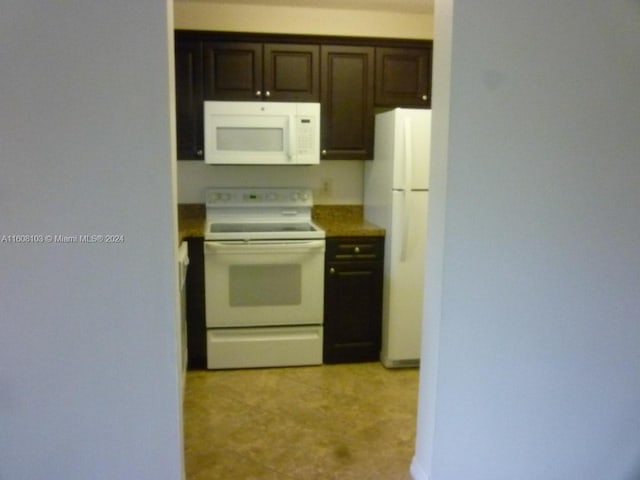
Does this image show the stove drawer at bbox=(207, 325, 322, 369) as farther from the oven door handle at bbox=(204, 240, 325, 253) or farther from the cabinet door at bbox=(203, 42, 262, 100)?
the cabinet door at bbox=(203, 42, 262, 100)

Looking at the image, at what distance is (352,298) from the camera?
3662 millimetres

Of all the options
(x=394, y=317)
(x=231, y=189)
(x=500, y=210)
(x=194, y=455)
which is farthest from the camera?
(x=231, y=189)

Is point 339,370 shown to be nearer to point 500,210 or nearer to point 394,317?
point 394,317

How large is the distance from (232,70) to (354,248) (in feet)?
4.96

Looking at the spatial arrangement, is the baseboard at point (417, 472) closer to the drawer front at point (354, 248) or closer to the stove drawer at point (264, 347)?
the stove drawer at point (264, 347)

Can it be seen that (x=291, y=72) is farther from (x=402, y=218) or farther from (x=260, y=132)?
(x=402, y=218)

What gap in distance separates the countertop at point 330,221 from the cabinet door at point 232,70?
89cm

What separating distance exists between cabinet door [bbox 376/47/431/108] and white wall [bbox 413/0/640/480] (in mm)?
1760

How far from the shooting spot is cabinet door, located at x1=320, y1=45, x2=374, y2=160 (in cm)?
372

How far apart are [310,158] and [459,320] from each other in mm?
1936

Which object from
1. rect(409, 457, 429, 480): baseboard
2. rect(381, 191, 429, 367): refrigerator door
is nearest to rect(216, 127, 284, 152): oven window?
rect(381, 191, 429, 367): refrigerator door

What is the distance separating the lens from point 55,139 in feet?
5.93

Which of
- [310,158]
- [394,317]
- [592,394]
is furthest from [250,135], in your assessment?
[592,394]

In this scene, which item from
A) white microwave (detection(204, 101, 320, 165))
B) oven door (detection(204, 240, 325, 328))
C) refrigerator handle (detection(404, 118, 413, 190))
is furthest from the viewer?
white microwave (detection(204, 101, 320, 165))
